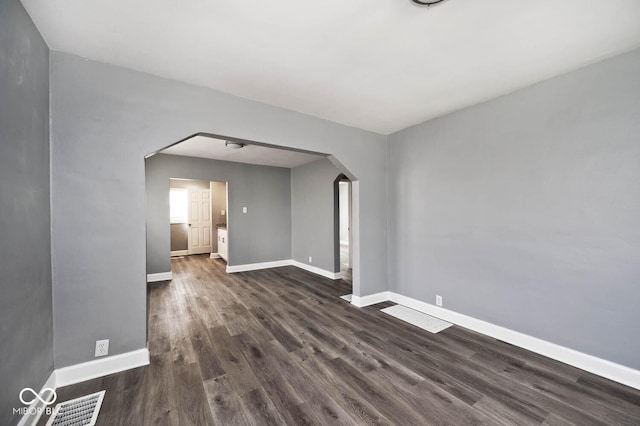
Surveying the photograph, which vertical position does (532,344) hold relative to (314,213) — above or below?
below

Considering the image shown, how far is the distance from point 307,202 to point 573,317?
4.80 m

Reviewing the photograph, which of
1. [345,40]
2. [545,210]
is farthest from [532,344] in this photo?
[345,40]

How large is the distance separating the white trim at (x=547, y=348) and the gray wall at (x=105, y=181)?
10.9 ft

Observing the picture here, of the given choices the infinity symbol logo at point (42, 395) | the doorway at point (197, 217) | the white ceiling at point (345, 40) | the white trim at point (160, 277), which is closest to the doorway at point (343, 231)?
the white ceiling at point (345, 40)

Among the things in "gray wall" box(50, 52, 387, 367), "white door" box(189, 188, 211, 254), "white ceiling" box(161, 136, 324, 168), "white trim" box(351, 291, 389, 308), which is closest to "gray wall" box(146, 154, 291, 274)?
"white ceiling" box(161, 136, 324, 168)

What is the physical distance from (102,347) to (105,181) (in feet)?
4.49

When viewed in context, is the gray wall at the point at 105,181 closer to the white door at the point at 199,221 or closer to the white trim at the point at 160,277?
the white trim at the point at 160,277

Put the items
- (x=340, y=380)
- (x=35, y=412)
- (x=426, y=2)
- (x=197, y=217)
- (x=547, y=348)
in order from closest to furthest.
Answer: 1. (x=426, y=2)
2. (x=35, y=412)
3. (x=340, y=380)
4. (x=547, y=348)
5. (x=197, y=217)

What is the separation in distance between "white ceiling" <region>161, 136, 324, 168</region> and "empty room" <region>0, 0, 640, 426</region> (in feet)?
6.11

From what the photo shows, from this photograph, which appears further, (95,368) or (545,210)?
(545,210)

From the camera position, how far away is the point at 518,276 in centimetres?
259

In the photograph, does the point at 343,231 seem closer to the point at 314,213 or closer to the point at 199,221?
the point at 314,213

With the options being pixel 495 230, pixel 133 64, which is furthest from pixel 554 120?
pixel 133 64
